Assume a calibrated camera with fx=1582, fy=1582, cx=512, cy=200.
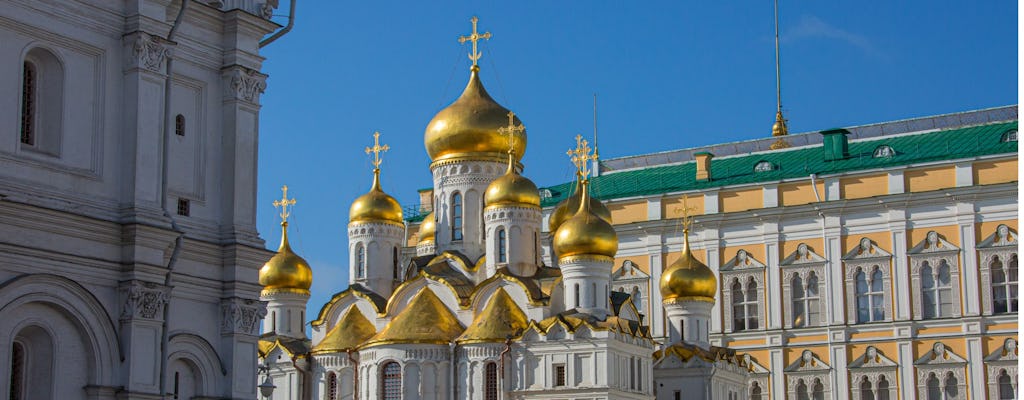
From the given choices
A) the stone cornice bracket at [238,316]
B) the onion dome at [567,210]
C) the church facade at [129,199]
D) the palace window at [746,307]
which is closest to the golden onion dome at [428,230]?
the onion dome at [567,210]

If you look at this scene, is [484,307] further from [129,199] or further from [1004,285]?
[129,199]

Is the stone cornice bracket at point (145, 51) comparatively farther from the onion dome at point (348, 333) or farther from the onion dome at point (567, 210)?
the onion dome at point (567, 210)

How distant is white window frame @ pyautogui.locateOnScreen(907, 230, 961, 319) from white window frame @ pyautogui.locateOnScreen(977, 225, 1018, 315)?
0.72m

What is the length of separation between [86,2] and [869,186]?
3031 cm

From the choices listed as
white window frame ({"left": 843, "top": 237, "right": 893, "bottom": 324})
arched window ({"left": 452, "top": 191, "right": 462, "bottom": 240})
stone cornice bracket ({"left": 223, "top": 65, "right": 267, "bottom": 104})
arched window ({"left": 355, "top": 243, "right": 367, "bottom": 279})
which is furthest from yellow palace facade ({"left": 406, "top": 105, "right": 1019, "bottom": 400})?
stone cornice bracket ({"left": 223, "top": 65, "right": 267, "bottom": 104})

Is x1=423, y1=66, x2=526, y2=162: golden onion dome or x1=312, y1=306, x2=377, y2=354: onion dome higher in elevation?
x1=423, y1=66, x2=526, y2=162: golden onion dome

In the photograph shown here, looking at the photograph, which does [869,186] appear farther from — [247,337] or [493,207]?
[247,337]

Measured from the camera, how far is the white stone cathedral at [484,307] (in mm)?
40281

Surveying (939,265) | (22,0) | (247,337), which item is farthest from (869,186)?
(22,0)

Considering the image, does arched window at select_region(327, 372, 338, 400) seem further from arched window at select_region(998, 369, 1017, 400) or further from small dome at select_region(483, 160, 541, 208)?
arched window at select_region(998, 369, 1017, 400)

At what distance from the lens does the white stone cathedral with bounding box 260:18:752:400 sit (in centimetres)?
4028

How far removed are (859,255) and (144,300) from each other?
2925cm

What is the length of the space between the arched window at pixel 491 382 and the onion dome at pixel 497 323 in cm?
67

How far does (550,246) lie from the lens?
51.3 m
